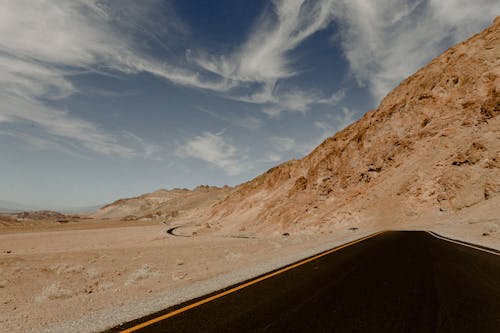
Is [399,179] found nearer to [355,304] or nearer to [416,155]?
[416,155]

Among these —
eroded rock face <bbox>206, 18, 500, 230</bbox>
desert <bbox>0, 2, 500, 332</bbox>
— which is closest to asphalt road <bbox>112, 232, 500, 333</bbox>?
desert <bbox>0, 2, 500, 332</bbox>

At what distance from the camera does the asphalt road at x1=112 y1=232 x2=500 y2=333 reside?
14.4ft

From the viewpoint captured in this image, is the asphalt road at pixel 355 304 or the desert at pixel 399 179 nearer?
the asphalt road at pixel 355 304

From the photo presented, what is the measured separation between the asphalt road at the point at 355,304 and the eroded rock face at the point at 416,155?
115 feet

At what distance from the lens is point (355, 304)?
17.5 ft

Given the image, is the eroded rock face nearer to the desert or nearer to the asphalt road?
the desert

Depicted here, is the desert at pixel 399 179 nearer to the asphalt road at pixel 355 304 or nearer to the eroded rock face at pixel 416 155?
the eroded rock face at pixel 416 155

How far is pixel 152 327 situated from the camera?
4453mm

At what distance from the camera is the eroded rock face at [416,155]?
3853 centimetres

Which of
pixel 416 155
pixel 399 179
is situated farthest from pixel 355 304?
pixel 416 155

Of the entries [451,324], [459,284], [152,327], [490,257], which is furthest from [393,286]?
[490,257]

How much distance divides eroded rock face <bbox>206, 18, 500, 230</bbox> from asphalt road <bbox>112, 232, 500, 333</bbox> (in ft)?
115

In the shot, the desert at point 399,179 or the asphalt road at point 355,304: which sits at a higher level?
the desert at point 399,179

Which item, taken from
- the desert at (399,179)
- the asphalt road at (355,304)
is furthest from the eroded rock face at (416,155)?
the asphalt road at (355,304)
